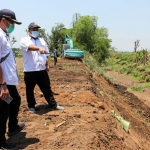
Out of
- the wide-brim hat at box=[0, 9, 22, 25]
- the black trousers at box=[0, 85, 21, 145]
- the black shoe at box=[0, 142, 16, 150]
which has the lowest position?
the black shoe at box=[0, 142, 16, 150]

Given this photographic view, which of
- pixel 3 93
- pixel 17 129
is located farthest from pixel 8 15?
pixel 17 129

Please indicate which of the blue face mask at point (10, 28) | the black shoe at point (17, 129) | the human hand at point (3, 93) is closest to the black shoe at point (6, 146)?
the black shoe at point (17, 129)

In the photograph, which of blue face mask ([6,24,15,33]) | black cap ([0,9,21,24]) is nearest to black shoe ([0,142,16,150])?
blue face mask ([6,24,15,33])

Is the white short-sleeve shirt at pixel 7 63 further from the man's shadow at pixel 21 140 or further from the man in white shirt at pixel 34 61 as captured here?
the man in white shirt at pixel 34 61

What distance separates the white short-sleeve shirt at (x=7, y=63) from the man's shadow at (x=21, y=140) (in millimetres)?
955

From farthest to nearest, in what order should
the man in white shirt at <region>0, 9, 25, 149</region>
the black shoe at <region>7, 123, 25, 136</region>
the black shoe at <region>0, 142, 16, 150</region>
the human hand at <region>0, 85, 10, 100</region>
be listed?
1. the black shoe at <region>7, 123, 25, 136</region>
2. the black shoe at <region>0, 142, 16, 150</region>
3. the man in white shirt at <region>0, 9, 25, 149</region>
4. the human hand at <region>0, 85, 10, 100</region>

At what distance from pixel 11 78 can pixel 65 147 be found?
50.3 inches

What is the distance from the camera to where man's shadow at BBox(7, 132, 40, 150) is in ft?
14.8

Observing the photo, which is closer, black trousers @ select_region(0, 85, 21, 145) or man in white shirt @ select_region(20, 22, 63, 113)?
black trousers @ select_region(0, 85, 21, 145)

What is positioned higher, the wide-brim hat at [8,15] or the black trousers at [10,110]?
the wide-brim hat at [8,15]

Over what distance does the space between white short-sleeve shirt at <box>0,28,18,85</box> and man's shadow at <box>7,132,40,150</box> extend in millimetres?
955

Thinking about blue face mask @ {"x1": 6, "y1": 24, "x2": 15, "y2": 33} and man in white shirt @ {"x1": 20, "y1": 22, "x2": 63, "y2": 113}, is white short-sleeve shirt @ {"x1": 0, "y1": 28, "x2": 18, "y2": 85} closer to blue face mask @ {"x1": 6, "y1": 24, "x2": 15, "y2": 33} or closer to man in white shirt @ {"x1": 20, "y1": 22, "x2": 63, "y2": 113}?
blue face mask @ {"x1": 6, "y1": 24, "x2": 15, "y2": 33}

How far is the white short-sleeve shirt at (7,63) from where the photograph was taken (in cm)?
423

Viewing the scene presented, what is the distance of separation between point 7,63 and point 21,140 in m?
1.29
